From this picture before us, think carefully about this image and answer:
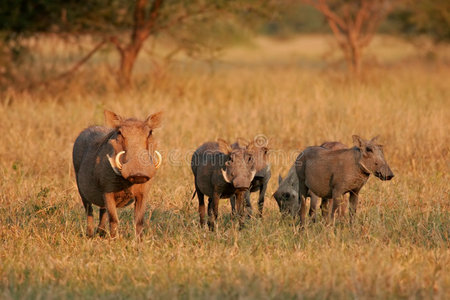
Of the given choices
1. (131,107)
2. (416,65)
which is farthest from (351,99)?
(416,65)

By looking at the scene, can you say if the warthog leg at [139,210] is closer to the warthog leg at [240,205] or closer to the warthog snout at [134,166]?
the warthog snout at [134,166]

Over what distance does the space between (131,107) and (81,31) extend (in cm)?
308

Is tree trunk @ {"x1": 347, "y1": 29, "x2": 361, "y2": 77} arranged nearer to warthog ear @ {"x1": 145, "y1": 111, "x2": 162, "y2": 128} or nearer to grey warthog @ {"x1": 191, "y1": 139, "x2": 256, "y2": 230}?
grey warthog @ {"x1": 191, "y1": 139, "x2": 256, "y2": 230}

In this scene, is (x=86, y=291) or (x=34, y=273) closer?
(x=86, y=291)

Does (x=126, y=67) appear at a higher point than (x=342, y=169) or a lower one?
higher

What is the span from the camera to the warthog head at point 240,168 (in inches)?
210

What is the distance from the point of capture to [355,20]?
666 inches

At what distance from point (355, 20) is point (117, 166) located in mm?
13109

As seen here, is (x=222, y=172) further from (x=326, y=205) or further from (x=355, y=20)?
(x=355, y=20)

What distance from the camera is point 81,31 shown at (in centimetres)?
1341

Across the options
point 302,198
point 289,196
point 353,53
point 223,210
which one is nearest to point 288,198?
point 289,196

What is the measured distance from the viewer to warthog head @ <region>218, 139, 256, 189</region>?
533 cm

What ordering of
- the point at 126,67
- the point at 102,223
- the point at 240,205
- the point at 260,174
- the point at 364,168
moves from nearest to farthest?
the point at 364,168 → the point at 240,205 → the point at 102,223 → the point at 260,174 → the point at 126,67

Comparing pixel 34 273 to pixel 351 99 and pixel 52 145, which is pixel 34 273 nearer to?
pixel 52 145
